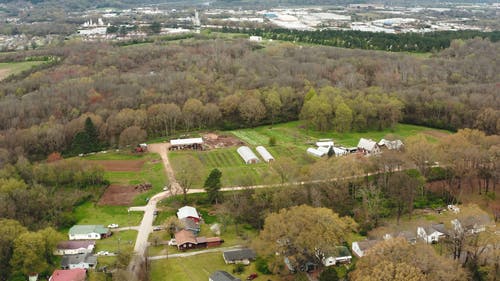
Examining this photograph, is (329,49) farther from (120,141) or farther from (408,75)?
(120,141)

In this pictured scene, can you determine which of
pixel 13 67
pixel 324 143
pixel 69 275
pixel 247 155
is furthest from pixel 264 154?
pixel 13 67

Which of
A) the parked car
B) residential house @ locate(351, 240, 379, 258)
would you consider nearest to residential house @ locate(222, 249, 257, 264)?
the parked car

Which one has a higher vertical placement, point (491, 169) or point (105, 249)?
point (491, 169)

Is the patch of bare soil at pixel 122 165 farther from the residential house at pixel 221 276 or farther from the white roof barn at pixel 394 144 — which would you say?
the white roof barn at pixel 394 144

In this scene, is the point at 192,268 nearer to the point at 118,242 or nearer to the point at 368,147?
the point at 118,242

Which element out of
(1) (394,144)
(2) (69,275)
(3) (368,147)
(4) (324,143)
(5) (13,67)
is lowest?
(2) (69,275)

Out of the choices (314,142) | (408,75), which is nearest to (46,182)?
(314,142)

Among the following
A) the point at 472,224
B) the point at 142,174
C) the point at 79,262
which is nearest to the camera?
the point at 472,224

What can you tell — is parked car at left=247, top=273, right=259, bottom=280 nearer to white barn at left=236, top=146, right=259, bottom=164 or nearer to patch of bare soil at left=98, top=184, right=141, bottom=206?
patch of bare soil at left=98, top=184, right=141, bottom=206
